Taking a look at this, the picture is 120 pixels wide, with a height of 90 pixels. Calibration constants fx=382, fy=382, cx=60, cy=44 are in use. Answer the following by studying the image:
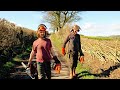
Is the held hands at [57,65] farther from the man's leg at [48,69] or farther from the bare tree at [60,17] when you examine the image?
the bare tree at [60,17]

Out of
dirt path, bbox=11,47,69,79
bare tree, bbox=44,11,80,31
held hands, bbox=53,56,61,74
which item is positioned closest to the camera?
held hands, bbox=53,56,61,74

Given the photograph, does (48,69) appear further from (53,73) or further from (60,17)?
(60,17)

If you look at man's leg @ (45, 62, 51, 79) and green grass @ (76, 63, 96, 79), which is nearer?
man's leg @ (45, 62, 51, 79)

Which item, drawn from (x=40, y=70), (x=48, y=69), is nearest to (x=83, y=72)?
(x=48, y=69)

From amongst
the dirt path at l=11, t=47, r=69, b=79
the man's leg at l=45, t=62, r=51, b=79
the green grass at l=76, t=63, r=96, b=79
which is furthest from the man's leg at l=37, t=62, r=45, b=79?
the green grass at l=76, t=63, r=96, b=79

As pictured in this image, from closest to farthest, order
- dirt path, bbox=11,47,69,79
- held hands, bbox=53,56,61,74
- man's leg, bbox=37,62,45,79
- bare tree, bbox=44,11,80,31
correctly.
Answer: man's leg, bbox=37,62,45,79 < held hands, bbox=53,56,61,74 < dirt path, bbox=11,47,69,79 < bare tree, bbox=44,11,80,31

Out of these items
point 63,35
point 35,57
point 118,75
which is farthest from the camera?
point 63,35

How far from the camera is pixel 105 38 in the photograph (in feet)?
42.3

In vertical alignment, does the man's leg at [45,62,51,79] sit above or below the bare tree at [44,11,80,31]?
below

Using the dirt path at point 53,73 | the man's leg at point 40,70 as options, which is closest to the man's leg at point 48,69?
the man's leg at point 40,70

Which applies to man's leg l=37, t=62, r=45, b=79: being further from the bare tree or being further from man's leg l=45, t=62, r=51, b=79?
the bare tree
